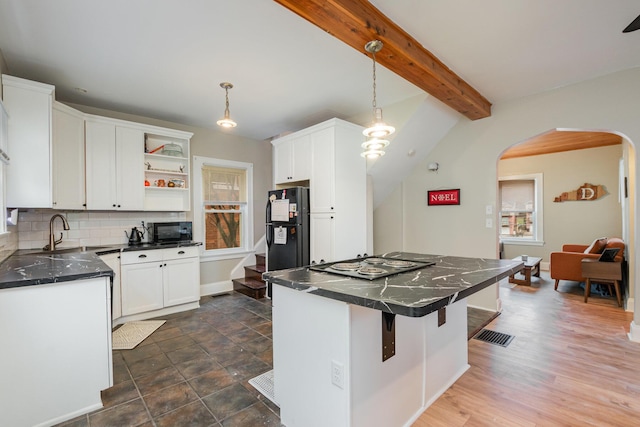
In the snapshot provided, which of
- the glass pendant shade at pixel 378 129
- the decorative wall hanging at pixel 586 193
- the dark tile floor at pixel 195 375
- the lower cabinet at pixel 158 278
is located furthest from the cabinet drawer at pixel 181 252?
the decorative wall hanging at pixel 586 193

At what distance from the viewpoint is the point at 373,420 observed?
1517 millimetres

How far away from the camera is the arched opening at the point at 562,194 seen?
5.52 metres

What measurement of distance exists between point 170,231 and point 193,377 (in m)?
2.30

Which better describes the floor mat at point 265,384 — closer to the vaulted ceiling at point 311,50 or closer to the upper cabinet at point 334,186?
the upper cabinet at point 334,186

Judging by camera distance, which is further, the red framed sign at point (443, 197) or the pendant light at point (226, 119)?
the red framed sign at point (443, 197)

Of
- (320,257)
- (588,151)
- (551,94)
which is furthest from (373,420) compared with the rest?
(588,151)

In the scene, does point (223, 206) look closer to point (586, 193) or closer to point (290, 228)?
point (290, 228)

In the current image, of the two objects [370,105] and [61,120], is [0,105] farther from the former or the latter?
[370,105]

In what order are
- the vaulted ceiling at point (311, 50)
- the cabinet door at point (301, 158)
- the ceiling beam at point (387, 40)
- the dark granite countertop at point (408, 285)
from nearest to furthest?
the dark granite countertop at point (408, 285), the ceiling beam at point (387, 40), the vaulted ceiling at point (311, 50), the cabinet door at point (301, 158)

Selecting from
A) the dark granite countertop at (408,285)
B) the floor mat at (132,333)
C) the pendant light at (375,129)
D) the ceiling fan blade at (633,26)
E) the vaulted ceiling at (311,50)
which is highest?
the vaulted ceiling at (311,50)

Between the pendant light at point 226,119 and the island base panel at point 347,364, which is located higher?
the pendant light at point 226,119

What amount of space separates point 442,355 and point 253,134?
13.8ft

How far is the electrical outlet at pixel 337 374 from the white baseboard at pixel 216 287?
12.1 ft

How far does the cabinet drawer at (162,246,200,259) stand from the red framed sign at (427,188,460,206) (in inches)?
135
